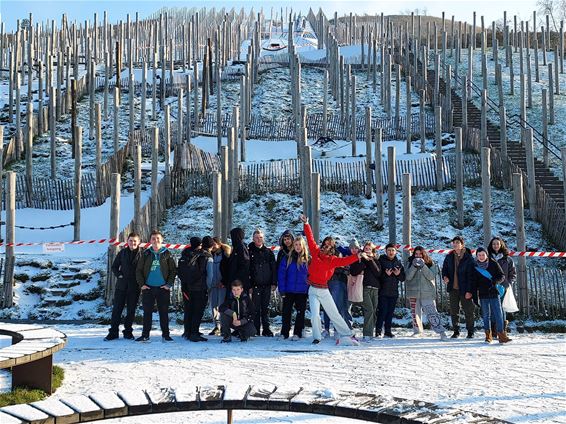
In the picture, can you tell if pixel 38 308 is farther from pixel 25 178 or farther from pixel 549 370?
pixel 549 370

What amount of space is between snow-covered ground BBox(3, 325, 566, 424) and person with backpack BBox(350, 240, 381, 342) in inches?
11.4

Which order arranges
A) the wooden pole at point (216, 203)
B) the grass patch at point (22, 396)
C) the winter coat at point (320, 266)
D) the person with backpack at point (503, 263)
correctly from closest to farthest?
the grass patch at point (22, 396) < the winter coat at point (320, 266) < the person with backpack at point (503, 263) < the wooden pole at point (216, 203)

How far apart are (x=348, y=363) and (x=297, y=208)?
32.7ft

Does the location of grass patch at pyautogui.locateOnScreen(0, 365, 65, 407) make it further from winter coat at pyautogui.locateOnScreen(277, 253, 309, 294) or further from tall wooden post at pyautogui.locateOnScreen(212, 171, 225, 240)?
tall wooden post at pyautogui.locateOnScreen(212, 171, 225, 240)

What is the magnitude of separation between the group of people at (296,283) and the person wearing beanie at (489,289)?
1 centimetres

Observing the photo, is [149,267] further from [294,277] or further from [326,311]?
[326,311]

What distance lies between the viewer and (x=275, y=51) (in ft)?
141

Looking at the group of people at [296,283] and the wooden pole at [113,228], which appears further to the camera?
the wooden pole at [113,228]

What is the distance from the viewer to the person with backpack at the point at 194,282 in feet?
31.3

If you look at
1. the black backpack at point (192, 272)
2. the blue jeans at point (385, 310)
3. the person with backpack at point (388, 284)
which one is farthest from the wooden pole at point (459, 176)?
the black backpack at point (192, 272)

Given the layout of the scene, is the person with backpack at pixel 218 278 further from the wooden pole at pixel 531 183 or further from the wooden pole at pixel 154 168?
the wooden pole at pixel 531 183

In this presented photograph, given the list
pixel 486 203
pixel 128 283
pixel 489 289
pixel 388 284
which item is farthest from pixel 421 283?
pixel 128 283

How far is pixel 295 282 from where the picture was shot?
31.9 ft

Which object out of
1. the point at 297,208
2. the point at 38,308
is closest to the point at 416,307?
the point at 38,308
